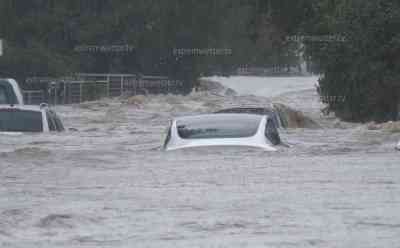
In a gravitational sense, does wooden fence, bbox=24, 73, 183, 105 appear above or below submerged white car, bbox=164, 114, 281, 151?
below

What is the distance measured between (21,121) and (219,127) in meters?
4.98

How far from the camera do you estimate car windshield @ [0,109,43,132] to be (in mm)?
20703

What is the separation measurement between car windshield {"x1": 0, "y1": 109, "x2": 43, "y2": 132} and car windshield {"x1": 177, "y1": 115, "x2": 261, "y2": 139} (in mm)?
3958

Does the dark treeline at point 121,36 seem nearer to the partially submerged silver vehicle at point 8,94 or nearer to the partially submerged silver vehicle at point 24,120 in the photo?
the partially submerged silver vehicle at point 8,94

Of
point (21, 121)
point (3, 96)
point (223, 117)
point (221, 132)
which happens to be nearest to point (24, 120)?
point (21, 121)

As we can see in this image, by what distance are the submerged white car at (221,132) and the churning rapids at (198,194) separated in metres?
0.15

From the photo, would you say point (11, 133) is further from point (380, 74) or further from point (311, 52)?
point (311, 52)

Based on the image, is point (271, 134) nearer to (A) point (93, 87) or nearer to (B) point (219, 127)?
(B) point (219, 127)

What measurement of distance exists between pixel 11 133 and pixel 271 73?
2622 inches

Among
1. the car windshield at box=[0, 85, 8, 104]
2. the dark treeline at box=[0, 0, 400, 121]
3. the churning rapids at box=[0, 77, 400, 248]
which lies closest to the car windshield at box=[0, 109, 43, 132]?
the churning rapids at box=[0, 77, 400, 248]

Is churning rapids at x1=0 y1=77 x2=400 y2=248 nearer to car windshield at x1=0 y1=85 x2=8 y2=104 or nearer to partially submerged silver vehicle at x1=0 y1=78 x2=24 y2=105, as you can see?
partially submerged silver vehicle at x1=0 y1=78 x2=24 y2=105

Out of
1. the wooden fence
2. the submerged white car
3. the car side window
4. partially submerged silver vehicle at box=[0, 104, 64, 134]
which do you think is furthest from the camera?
the wooden fence

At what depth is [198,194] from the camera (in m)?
13.9

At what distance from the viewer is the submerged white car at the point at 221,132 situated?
16.9 metres
